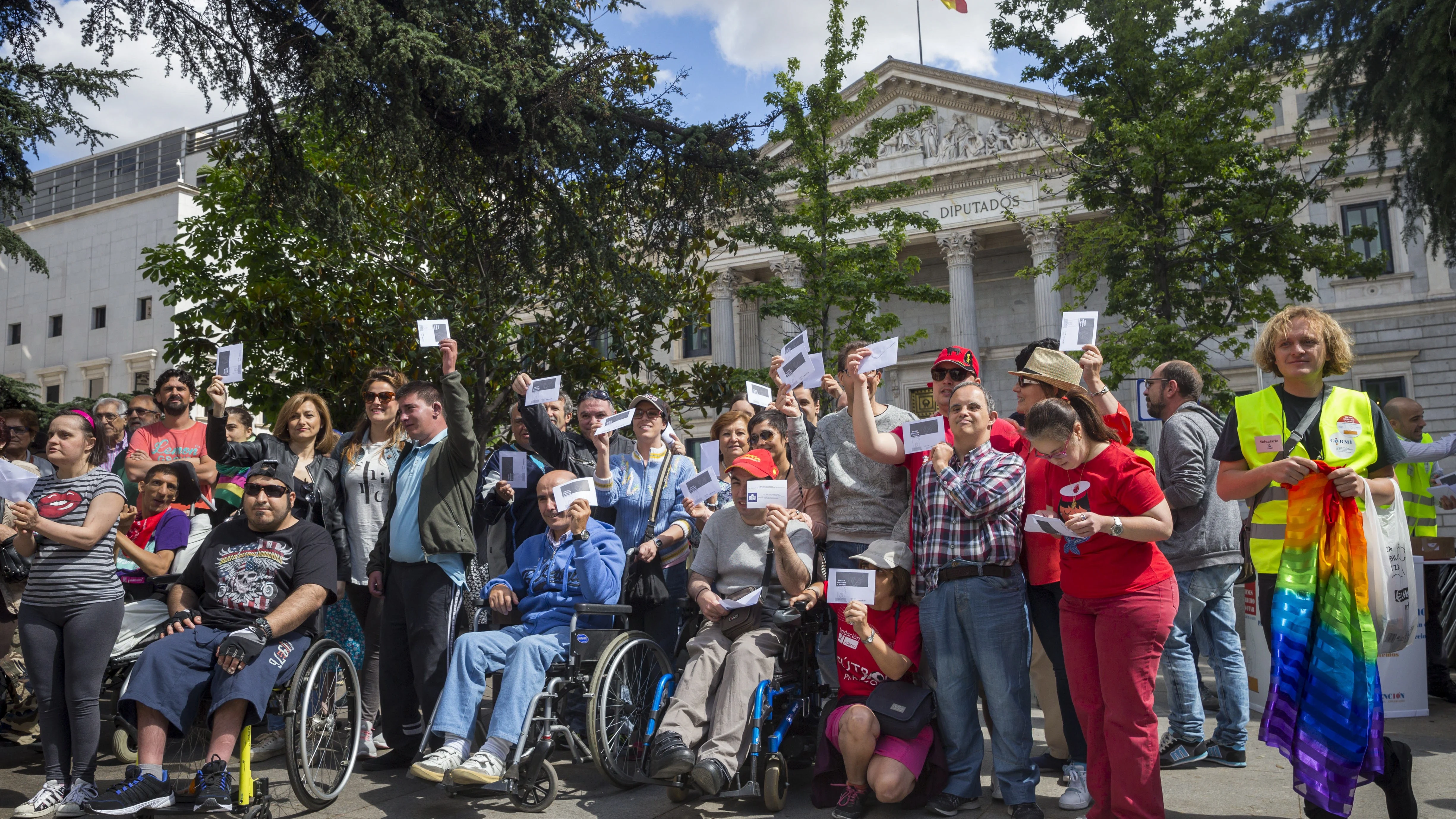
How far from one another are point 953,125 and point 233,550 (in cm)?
3423

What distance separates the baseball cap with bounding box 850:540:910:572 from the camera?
4.88 metres

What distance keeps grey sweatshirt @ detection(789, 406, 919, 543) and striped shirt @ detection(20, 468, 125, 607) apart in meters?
3.51

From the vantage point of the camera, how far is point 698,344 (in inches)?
1612

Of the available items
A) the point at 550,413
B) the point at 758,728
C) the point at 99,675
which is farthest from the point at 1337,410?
the point at 99,675

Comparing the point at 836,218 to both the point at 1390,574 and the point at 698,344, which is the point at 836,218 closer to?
the point at 1390,574

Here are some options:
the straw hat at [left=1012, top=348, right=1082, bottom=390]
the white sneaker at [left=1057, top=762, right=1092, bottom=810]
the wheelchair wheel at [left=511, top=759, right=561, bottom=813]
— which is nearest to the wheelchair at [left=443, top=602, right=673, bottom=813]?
the wheelchair wheel at [left=511, top=759, right=561, bottom=813]

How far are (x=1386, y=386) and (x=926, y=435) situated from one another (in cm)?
3145

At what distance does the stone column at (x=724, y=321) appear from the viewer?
3831 centimetres

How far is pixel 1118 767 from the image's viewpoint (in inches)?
158

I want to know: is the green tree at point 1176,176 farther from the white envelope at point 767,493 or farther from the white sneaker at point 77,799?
the white sneaker at point 77,799

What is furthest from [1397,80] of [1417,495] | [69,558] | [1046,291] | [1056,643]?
[1046,291]

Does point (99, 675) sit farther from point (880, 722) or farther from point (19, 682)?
point (880, 722)

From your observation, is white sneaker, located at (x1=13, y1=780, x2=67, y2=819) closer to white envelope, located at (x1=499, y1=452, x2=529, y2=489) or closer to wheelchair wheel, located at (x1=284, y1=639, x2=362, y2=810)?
wheelchair wheel, located at (x1=284, y1=639, x2=362, y2=810)

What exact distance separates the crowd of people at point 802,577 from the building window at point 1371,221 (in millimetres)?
27971
